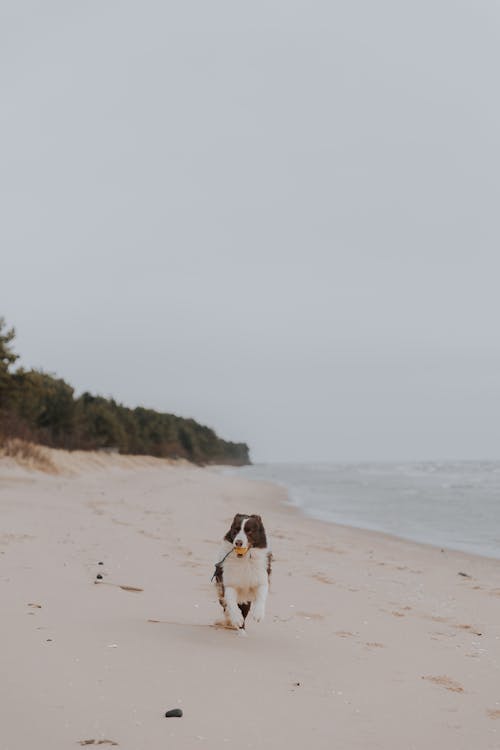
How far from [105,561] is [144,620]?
3485 millimetres

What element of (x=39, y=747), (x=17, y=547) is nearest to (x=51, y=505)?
(x=17, y=547)

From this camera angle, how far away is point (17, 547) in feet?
31.3

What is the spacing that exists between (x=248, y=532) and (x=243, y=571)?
35 centimetres

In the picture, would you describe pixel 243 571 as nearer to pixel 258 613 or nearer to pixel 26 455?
pixel 258 613

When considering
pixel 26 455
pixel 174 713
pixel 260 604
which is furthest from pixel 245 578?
pixel 26 455

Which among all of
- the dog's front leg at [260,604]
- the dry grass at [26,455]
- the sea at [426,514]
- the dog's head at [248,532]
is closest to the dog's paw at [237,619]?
the dog's front leg at [260,604]

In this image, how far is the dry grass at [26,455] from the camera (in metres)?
30.8

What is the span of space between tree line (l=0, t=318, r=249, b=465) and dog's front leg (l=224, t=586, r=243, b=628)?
90.1 ft

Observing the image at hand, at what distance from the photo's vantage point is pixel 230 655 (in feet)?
17.8

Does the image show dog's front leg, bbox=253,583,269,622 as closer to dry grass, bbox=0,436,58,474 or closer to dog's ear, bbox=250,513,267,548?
dog's ear, bbox=250,513,267,548

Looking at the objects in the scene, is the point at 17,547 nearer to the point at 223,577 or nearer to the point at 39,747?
the point at 223,577

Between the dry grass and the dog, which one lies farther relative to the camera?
the dry grass

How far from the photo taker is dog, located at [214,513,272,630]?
6237 mm

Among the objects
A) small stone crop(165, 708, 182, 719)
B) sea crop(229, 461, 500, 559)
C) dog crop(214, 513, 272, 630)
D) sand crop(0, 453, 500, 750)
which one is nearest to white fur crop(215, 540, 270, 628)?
dog crop(214, 513, 272, 630)
